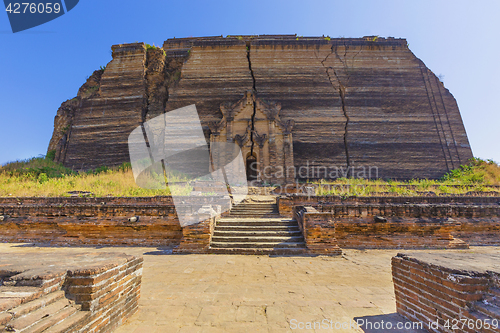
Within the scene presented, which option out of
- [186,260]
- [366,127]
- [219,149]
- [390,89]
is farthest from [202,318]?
[390,89]

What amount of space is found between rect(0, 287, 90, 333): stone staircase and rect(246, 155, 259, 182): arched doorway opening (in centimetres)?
1379

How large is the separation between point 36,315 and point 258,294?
2.31 meters

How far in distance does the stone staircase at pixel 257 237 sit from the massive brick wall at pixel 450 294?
10.4ft

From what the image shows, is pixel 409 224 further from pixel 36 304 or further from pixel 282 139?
pixel 282 139

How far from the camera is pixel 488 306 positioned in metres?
1.91

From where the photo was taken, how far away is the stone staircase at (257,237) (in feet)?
18.8

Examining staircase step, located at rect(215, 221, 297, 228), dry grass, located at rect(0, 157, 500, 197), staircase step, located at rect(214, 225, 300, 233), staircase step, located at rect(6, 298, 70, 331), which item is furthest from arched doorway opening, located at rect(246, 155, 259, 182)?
staircase step, located at rect(6, 298, 70, 331)

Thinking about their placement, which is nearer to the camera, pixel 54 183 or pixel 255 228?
pixel 255 228

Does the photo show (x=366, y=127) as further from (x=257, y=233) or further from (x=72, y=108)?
(x=72, y=108)

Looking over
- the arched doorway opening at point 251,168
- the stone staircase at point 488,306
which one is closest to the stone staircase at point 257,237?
the stone staircase at point 488,306

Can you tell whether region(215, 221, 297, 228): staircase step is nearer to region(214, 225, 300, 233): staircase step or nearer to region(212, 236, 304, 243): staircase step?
region(214, 225, 300, 233): staircase step

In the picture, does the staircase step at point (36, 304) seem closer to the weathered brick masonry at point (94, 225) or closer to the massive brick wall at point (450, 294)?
the massive brick wall at point (450, 294)

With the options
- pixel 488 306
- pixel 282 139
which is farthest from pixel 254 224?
pixel 282 139

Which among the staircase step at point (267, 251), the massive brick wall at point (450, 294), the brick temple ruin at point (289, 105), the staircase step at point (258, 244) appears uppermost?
the brick temple ruin at point (289, 105)
